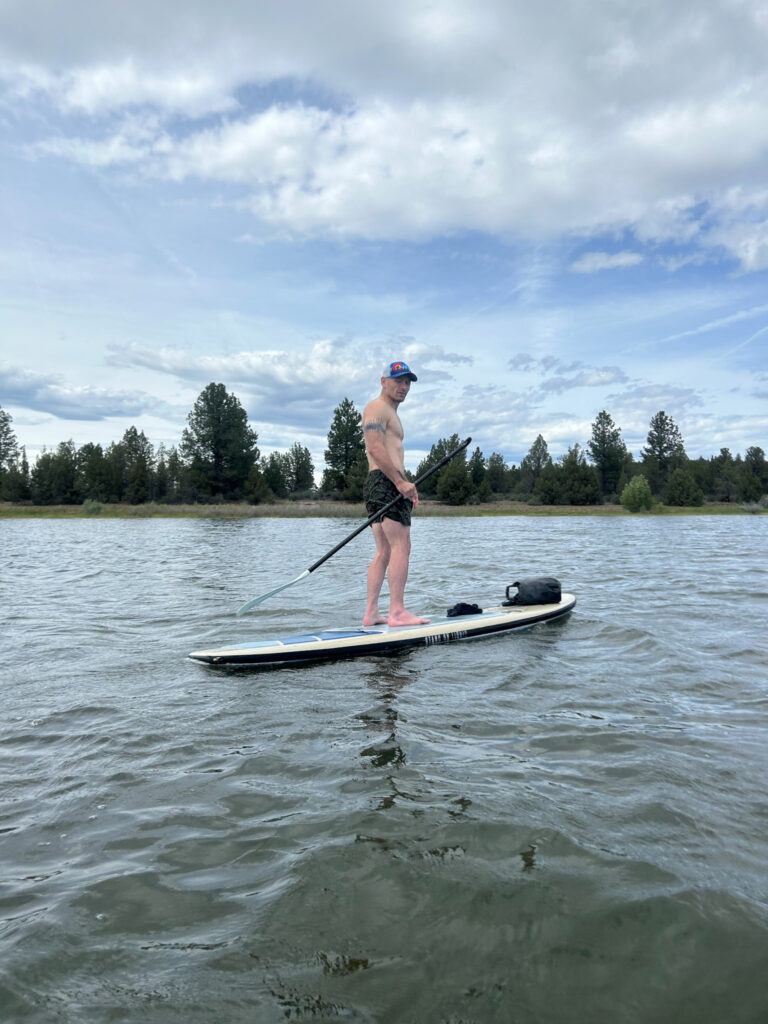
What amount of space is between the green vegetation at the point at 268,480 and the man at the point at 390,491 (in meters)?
57.6

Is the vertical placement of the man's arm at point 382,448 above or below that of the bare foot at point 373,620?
above

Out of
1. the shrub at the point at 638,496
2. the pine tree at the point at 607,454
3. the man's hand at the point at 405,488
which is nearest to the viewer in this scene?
the man's hand at the point at 405,488

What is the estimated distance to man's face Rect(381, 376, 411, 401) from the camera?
260 inches

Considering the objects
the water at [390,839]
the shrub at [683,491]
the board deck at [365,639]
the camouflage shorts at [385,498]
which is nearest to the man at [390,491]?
the camouflage shorts at [385,498]

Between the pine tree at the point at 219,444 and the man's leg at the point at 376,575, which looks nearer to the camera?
the man's leg at the point at 376,575

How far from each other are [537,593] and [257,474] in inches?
2998

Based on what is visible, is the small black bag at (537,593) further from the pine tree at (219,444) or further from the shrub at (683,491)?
the shrub at (683,491)

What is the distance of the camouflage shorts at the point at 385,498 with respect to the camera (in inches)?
260

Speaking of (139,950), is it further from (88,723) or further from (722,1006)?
(88,723)

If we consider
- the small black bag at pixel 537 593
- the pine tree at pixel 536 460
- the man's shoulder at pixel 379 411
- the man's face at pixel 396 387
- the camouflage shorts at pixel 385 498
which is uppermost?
the pine tree at pixel 536 460

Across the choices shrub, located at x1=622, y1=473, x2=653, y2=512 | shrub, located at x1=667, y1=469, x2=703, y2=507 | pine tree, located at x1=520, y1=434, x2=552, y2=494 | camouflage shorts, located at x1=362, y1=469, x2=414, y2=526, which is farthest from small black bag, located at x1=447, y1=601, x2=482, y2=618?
pine tree, located at x1=520, y1=434, x2=552, y2=494

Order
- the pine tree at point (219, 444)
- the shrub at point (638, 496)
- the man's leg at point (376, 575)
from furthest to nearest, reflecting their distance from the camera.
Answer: the pine tree at point (219, 444)
the shrub at point (638, 496)
the man's leg at point (376, 575)

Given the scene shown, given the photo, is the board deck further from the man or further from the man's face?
the man's face

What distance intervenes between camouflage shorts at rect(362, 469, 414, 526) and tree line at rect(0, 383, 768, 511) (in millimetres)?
64953
